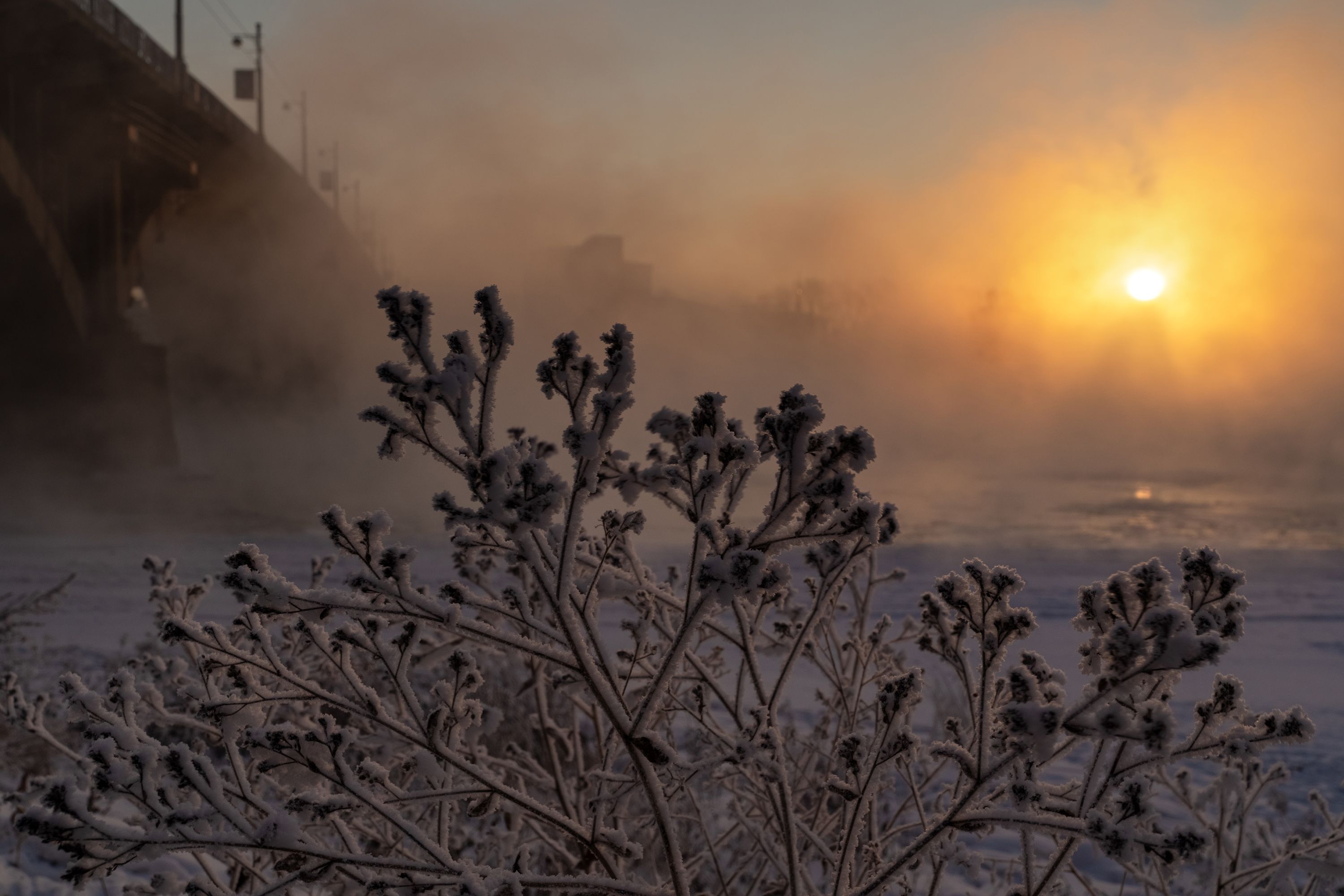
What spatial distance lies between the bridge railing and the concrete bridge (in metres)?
0.04

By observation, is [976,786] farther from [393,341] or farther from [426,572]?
[426,572]

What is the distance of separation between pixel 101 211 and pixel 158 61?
2.89 metres

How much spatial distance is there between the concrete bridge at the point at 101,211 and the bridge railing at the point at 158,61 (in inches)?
1.4

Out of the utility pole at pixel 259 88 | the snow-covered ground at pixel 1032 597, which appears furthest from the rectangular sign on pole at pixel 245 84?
the snow-covered ground at pixel 1032 597

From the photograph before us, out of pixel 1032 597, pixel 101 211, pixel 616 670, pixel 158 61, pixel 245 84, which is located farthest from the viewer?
pixel 245 84

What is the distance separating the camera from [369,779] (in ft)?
6.03

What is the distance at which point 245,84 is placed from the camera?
22281 mm

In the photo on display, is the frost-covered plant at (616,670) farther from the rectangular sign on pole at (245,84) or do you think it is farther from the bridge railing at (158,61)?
the rectangular sign on pole at (245,84)

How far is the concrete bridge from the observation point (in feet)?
39.8

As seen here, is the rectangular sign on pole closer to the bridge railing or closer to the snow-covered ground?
the bridge railing

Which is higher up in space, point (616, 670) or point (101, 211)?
point (101, 211)

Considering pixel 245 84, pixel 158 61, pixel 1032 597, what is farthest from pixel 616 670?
pixel 245 84

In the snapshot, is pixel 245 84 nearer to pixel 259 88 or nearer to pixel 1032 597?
pixel 259 88

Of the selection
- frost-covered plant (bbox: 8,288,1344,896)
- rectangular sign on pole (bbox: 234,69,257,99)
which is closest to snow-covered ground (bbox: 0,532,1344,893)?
frost-covered plant (bbox: 8,288,1344,896)
